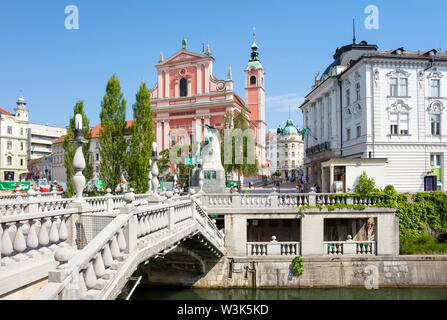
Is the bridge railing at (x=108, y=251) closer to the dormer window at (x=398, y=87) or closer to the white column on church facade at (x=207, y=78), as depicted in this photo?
the dormer window at (x=398, y=87)

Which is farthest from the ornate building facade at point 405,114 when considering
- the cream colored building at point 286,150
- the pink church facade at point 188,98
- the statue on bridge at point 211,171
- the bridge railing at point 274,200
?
the cream colored building at point 286,150

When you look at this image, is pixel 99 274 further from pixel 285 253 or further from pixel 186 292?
pixel 285 253

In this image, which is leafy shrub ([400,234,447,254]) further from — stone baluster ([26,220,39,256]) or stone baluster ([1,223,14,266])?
stone baluster ([1,223,14,266])

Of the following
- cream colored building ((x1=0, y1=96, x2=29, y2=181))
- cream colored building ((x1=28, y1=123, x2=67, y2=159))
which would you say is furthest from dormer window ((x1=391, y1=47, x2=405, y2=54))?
cream colored building ((x1=28, y1=123, x2=67, y2=159))

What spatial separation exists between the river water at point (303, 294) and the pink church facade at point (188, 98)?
3784 cm

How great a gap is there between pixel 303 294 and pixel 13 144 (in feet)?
225

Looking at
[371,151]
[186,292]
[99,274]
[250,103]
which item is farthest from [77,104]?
[250,103]

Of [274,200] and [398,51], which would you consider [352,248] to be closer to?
[274,200]

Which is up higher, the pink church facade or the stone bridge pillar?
the pink church facade

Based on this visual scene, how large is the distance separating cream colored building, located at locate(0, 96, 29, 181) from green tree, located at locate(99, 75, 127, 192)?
47332mm

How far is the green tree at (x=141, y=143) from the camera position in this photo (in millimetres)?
29594

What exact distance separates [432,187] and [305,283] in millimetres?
16494

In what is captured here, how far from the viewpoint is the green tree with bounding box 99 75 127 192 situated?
101 feet

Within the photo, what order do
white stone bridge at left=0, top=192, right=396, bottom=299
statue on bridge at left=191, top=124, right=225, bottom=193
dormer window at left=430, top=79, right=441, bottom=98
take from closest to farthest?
white stone bridge at left=0, top=192, right=396, bottom=299
statue on bridge at left=191, top=124, right=225, bottom=193
dormer window at left=430, top=79, right=441, bottom=98
